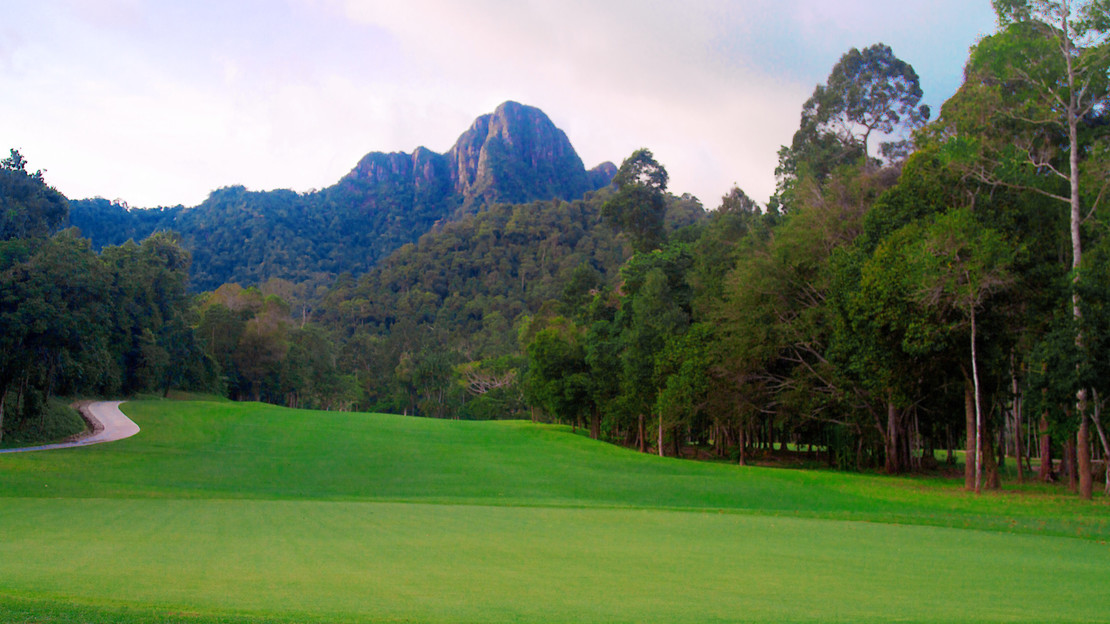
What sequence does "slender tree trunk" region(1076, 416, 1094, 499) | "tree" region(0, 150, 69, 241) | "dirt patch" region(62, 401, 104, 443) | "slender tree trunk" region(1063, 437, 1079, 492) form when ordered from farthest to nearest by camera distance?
"tree" region(0, 150, 69, 241)
"dirt patch" region(62, 401, 104, 443)
"slender tree trunk" region(1063, 437, 1079, 492)
"slender tree trunk" region(1076, 416, 1094, 499)

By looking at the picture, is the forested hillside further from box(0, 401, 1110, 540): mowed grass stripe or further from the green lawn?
the green lawn

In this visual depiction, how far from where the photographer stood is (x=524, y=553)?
30.3 feet

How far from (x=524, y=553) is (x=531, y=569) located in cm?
132

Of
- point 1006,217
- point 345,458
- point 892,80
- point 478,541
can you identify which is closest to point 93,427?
point 345,458

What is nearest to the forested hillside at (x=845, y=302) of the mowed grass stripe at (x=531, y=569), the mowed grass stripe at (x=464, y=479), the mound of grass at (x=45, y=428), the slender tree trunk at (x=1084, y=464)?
the slender tree trunk at (x=1084, y=464)

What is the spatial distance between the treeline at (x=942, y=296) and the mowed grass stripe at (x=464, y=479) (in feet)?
12.9

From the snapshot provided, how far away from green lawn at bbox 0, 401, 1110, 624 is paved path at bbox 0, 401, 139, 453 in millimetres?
4748

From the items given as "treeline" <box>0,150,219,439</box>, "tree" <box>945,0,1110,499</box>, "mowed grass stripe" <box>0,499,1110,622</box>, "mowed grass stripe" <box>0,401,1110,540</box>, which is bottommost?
"mowed grass stripe" <box>0,401,1110,540</box>

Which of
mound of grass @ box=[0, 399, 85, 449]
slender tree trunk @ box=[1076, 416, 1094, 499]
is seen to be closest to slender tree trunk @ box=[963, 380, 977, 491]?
slender tree trunk @ box=[1076, 416, 1094, 499]

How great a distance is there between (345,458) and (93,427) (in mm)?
15949

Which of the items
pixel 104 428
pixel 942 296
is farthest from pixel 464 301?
pixel 942 296

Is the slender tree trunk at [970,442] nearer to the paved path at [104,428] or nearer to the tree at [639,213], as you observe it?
the paved path at [104,428]

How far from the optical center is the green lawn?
5910 millimetres

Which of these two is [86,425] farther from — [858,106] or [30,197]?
[858,106]
